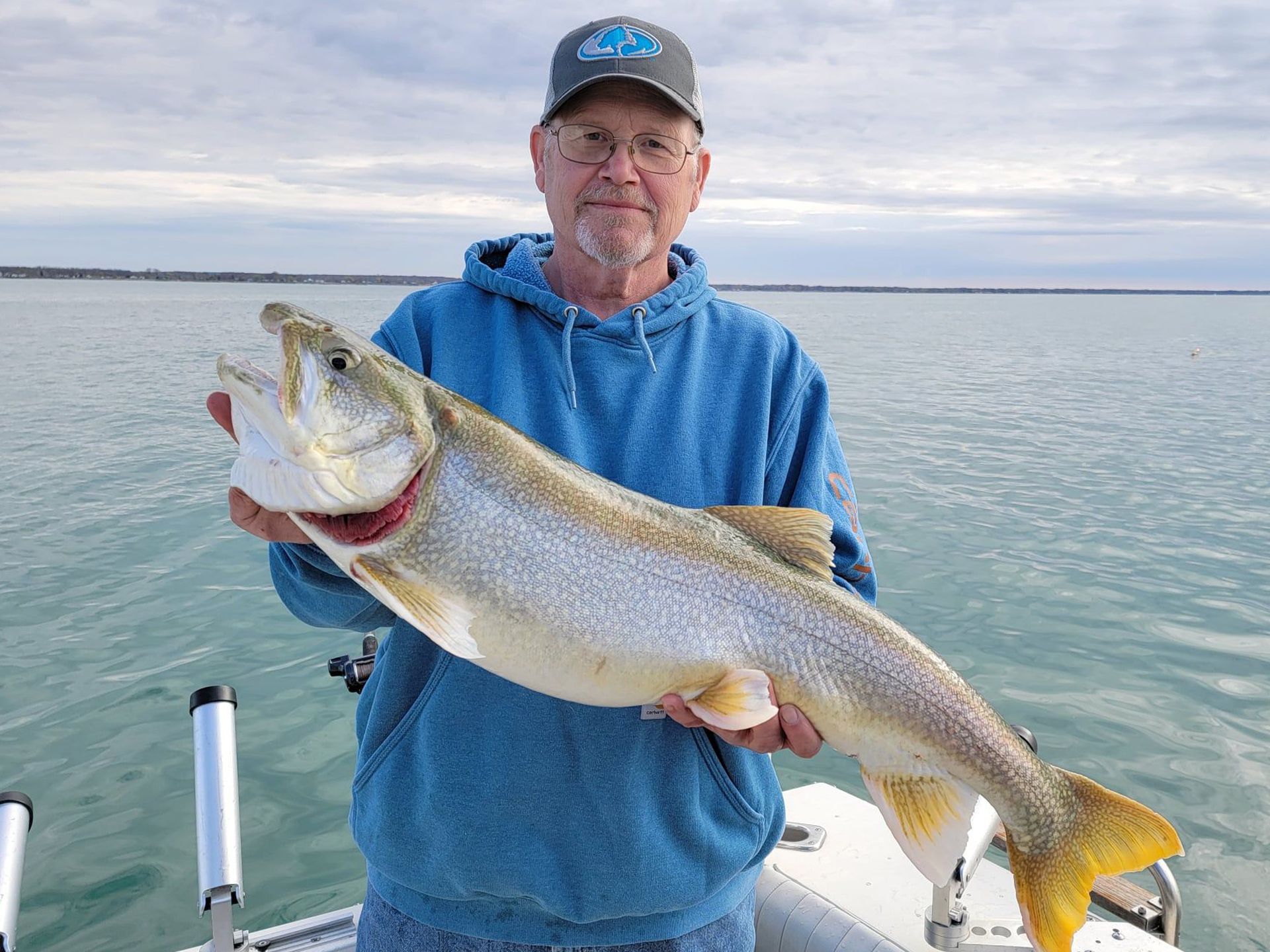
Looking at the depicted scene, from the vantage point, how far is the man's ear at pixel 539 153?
3.29 meters

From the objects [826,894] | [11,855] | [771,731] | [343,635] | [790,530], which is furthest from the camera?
[343,635]

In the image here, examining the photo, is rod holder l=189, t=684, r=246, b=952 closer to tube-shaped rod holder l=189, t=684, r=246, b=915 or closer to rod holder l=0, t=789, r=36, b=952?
tube-shaped rod holder l=189, t=684, r=246, b=915

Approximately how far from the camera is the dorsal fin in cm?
269

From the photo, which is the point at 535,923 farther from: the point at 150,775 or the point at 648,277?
the point at 150,775

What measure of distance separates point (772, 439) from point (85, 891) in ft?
17.3

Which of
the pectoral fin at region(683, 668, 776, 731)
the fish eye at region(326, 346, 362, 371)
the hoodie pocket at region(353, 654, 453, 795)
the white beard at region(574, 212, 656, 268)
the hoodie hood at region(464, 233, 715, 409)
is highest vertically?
the white beard at region(574, 212, 656, 268)

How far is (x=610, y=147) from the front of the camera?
3.09 m

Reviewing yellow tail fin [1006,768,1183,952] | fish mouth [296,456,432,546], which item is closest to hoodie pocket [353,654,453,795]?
fish mouth [296,456,432,546]

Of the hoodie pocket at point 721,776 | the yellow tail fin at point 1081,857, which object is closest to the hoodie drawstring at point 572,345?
the hoodie pocket at point 721,776

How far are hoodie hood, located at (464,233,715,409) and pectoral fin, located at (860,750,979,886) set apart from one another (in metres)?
1.42

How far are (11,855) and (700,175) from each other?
317 centimetres

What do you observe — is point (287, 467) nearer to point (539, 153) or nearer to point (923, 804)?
point (539, 153)

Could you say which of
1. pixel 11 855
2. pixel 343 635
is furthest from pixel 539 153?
pixel 343 635

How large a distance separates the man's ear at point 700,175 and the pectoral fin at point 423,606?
1.70m
